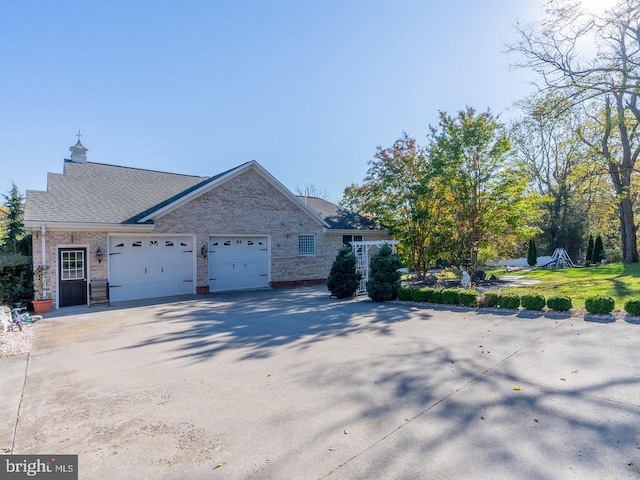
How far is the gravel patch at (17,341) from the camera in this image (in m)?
6.87

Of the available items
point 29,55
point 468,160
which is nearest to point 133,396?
point 29,55

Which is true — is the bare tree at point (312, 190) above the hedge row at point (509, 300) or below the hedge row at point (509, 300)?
above

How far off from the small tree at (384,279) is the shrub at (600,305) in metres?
5.14

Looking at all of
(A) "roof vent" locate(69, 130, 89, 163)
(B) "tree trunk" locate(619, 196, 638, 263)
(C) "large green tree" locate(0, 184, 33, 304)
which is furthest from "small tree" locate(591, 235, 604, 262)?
(A) "roof vent" locate(69, 130, 89, 163)

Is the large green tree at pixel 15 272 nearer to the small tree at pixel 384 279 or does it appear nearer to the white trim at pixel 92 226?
the white trim at pixel 92 226

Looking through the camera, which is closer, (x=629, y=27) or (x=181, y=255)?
(x=629, y=27)

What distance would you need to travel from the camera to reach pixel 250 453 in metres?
3.21

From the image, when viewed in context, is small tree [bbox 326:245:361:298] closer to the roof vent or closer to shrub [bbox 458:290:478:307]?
shrub [bbox 458:290:478:307]

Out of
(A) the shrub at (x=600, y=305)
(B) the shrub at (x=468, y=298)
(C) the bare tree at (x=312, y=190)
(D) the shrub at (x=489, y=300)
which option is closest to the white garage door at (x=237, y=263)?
(B) the shrub at (x=468, y=298)

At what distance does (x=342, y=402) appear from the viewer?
4.20 metres

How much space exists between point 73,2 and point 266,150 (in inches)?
768

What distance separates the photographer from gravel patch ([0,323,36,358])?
687 cm

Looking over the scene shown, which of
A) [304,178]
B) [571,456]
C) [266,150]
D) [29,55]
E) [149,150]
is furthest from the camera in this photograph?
[304,178]

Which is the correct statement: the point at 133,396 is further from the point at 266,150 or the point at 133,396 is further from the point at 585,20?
the point at 266,150
